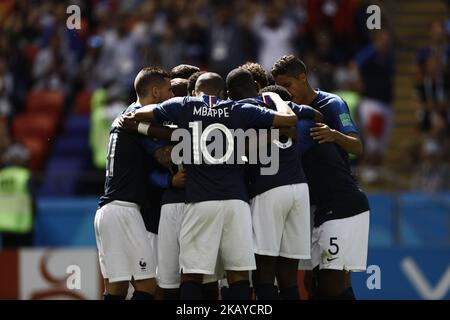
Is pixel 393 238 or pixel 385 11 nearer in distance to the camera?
pixel 393 238

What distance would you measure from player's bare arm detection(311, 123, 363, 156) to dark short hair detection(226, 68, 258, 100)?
0.62 metres

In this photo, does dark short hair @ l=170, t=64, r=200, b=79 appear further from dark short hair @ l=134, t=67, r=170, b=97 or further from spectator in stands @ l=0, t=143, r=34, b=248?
spectator in stands @ l=0, t=143, r=34, b=248

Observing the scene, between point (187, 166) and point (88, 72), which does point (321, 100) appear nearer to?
point (187, 166)

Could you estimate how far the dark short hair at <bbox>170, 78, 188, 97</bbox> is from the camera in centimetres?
1094

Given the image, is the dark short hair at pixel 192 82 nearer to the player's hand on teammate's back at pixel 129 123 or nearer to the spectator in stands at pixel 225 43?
the player's hand on teammate's back at pixel 129 123

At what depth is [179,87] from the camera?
10945mm

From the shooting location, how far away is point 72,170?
17.9 m

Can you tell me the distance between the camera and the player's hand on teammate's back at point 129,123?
33.9ft

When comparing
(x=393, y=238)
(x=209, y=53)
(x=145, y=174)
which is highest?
(x=209, y=53)

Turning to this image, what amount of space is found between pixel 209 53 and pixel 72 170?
260 cm

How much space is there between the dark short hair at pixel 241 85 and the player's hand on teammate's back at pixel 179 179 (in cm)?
76

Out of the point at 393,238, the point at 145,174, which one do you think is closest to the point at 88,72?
the point at 393,238

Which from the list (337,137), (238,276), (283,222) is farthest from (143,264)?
(337,137)
